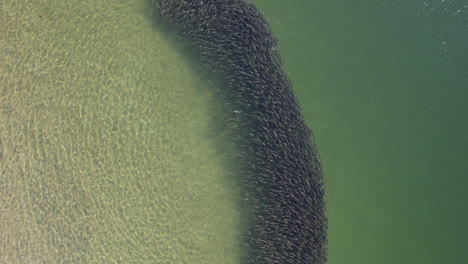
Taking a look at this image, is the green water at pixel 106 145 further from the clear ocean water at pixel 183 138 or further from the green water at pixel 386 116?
the green water at pixel 386 116

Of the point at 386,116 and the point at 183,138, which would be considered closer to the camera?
the point at 183,138

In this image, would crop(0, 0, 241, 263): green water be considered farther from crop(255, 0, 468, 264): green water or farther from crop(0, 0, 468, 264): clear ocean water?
crop(255, 0, 468, 264): green water

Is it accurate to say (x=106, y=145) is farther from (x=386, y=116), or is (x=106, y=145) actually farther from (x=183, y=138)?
(x=386, y=116)

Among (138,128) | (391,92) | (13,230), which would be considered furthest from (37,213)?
(391,92)

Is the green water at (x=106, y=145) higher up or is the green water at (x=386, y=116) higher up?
the green water at (x=386, y=116)

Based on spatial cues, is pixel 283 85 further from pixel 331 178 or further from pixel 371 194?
pixel 371 194

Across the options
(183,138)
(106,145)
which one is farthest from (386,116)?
(106,145)

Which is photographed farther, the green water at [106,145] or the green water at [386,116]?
the green water at [386,116]

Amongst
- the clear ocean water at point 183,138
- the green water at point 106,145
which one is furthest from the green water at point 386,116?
the green water at point 106,145
